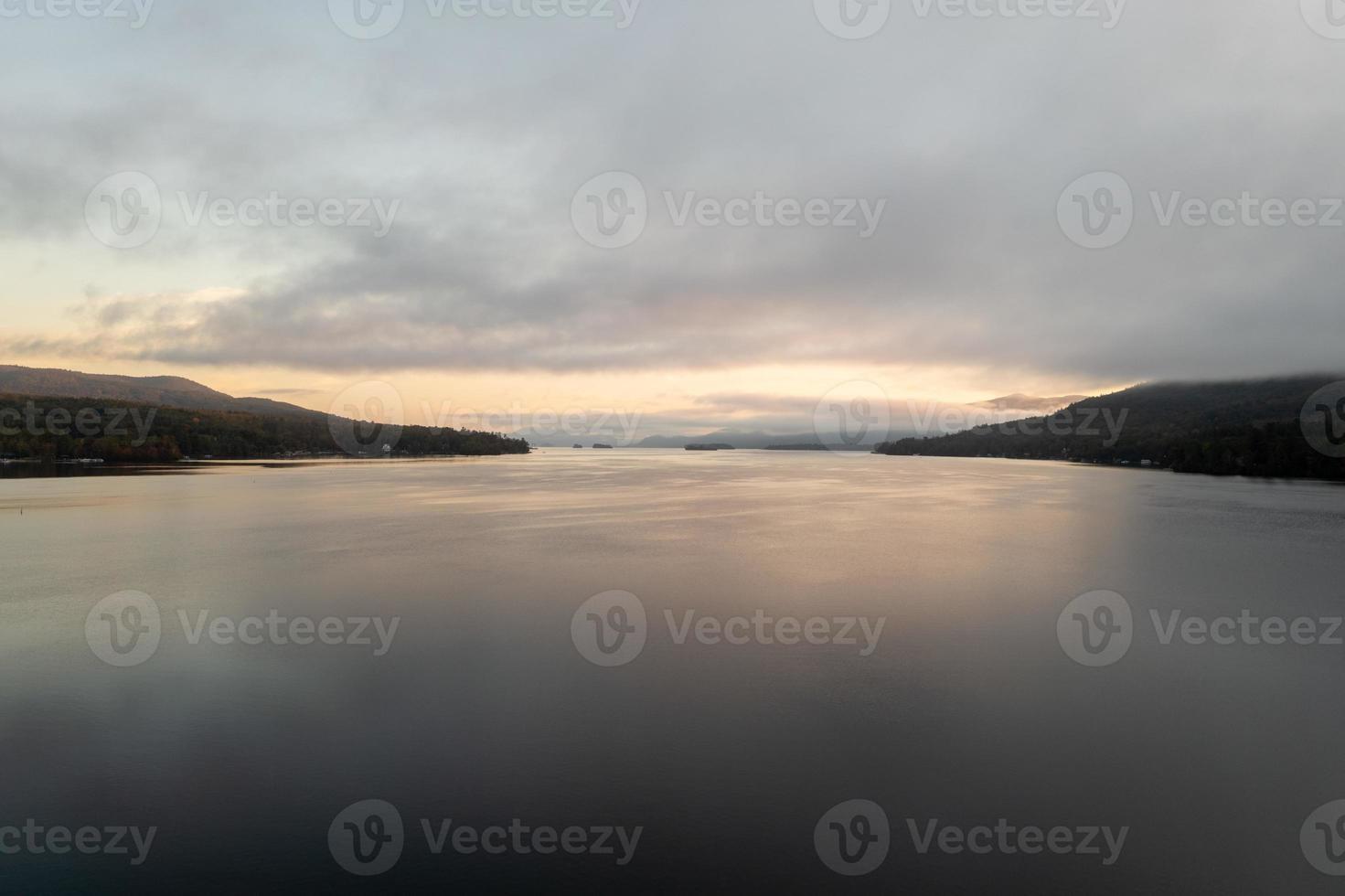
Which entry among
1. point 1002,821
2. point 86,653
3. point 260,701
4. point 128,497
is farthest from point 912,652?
point 128,497

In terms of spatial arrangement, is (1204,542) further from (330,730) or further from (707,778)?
(330,730)

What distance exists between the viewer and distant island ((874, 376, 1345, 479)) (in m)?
46.2

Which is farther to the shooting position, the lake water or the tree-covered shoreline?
the tree-covered shoreline

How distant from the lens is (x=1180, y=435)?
64812mm

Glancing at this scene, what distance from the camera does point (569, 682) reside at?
23.9 ft

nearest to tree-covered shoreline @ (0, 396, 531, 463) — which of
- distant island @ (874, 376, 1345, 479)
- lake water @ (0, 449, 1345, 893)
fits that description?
lake water @ (0, 449, 1345, 893)

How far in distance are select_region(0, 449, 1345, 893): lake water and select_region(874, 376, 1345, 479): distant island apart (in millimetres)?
41369

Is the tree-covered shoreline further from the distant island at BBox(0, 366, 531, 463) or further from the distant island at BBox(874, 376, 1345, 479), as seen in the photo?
the distant island at BBox(874, 376, 1345, 479)

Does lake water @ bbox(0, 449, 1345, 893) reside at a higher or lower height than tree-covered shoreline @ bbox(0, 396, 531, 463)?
lower

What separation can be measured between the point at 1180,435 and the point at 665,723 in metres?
75.9

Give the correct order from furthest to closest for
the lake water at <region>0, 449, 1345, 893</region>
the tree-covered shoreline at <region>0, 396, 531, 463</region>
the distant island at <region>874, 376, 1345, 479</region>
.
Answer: the tree-covered shoreline at <region>0, 396, 531, 463</region> < the distant island at <region>874, 376, 1345, 479</region> < the lake water at <region>0, 449, 1345, 893</region>

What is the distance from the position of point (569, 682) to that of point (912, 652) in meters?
4.14

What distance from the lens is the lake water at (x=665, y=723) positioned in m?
4.45

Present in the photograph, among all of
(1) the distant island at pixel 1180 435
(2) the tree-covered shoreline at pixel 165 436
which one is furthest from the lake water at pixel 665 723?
(2) the tree-covered shoreline at pixel 165 436
